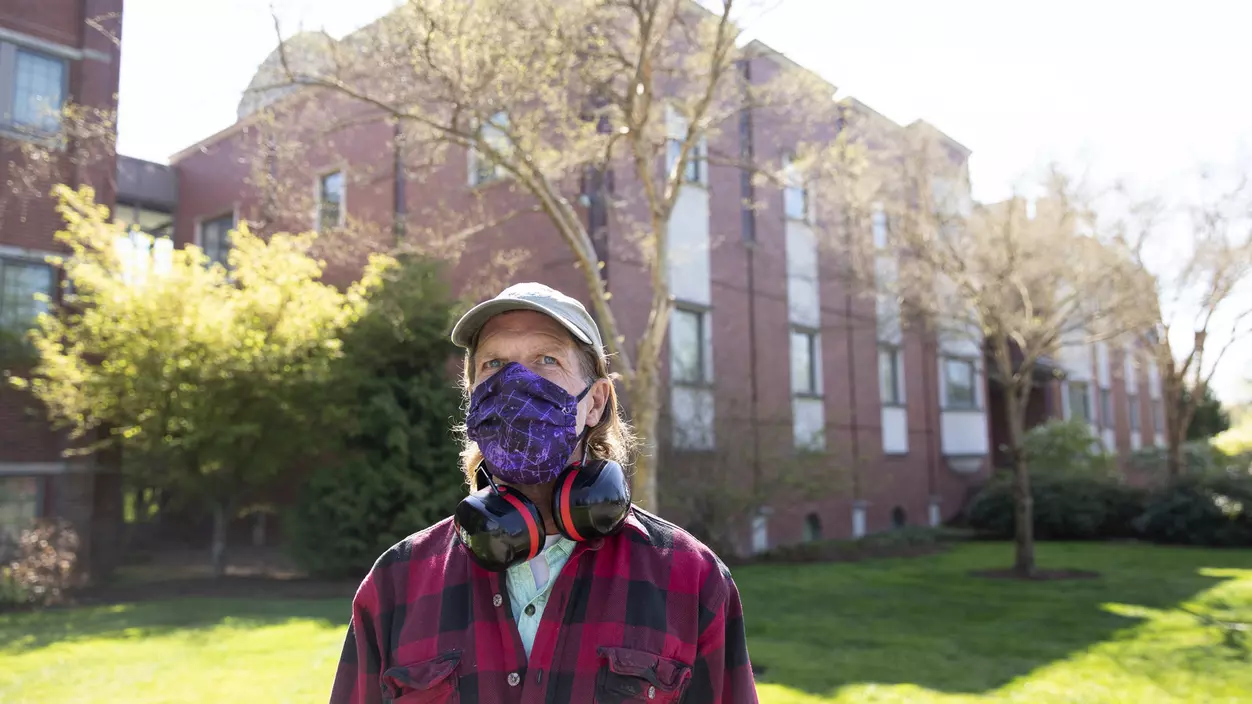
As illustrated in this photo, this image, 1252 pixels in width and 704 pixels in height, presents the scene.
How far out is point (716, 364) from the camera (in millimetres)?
17953

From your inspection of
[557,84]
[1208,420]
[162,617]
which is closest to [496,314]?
[557,84]

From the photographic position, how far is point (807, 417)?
68.5ft

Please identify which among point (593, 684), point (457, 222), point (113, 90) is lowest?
point (593, 684)

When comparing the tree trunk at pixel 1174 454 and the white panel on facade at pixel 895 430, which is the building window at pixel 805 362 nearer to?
the white panel on facade at pixel 895 430

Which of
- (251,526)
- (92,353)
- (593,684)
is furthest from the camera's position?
(251,526)

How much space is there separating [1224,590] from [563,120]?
11542 millimetres

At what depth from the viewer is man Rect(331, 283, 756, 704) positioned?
1848 mm

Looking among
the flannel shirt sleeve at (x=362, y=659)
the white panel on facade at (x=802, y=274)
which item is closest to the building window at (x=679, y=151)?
the white panel on facade at (x=802, y=274)

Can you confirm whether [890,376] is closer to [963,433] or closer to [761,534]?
[963,433]

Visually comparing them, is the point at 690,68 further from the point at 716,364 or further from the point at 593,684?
the point at 593,684

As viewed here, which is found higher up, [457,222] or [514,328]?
[457,222]

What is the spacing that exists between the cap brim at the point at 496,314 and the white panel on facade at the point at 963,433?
25.2 m

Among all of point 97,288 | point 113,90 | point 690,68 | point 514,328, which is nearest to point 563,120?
point 690,68

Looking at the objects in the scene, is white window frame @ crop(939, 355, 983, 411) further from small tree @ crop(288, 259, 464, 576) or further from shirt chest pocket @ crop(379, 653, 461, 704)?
shirt chest pocket @ crop(379, 653, 461, 704)
